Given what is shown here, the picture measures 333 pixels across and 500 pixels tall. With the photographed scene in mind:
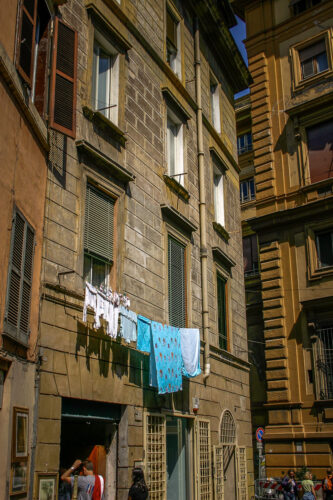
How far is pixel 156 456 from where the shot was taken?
1189cm

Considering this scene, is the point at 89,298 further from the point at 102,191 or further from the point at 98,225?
the point at 102,191

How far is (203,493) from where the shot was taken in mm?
13883

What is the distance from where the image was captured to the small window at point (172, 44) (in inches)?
659

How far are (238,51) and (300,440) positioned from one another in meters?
15.3

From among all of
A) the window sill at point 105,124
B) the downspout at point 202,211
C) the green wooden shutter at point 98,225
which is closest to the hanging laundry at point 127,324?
the green wooden shutter at point 98,225

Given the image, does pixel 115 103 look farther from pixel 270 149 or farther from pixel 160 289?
pixel 270 149

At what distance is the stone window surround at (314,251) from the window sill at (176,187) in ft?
32.3

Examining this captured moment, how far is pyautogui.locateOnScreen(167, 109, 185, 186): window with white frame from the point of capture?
15.7 meters

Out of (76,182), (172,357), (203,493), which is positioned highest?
(76,182)

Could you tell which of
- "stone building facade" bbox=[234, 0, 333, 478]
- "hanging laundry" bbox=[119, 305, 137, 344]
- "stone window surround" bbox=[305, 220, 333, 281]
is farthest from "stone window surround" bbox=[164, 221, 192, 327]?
"stone window surround" bbox=[305, 220, 333, 281]

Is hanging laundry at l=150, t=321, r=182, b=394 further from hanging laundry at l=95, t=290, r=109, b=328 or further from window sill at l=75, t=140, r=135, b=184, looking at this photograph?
window sill at l=75, t=140, r=135, b=184

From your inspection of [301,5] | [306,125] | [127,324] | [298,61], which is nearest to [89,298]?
[127,324]

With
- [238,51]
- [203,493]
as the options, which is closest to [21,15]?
[203,493]

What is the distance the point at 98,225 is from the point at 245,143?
81.2 ft
